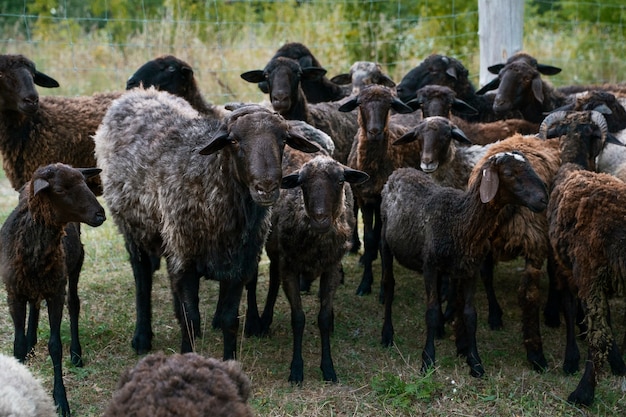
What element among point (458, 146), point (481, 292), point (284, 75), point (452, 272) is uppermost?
point (284, 75)

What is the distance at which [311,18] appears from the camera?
15.9 metres

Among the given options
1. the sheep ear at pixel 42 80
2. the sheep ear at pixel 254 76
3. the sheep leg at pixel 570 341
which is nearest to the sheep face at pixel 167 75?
the sheep ear at pixel 254 76

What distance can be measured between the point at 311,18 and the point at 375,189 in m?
8.40

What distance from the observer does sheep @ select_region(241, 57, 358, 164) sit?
8812mm

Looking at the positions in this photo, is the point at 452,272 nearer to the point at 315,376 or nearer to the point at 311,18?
the point at 315,376

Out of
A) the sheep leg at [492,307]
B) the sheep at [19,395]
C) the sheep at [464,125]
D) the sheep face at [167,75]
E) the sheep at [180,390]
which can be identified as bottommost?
the sheep leg at [492,307]

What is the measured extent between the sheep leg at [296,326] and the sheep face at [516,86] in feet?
12.5

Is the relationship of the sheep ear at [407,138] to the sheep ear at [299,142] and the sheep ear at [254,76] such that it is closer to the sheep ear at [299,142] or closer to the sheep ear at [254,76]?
the sheep ear at [299,142]

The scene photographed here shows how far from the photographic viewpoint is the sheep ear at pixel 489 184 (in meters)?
6.08

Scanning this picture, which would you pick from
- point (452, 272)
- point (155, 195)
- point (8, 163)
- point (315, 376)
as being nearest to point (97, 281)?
point (8, 163)

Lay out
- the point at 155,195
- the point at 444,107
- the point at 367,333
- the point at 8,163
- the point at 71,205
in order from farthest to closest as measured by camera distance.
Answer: the point at 444,107
the point at 8,163
the point at 367,333
the point at 155,195
the point at 71,205

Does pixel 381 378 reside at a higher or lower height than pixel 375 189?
lower

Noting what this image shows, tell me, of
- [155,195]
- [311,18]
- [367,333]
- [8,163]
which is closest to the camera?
[155,195]

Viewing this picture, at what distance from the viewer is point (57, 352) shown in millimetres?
5727
